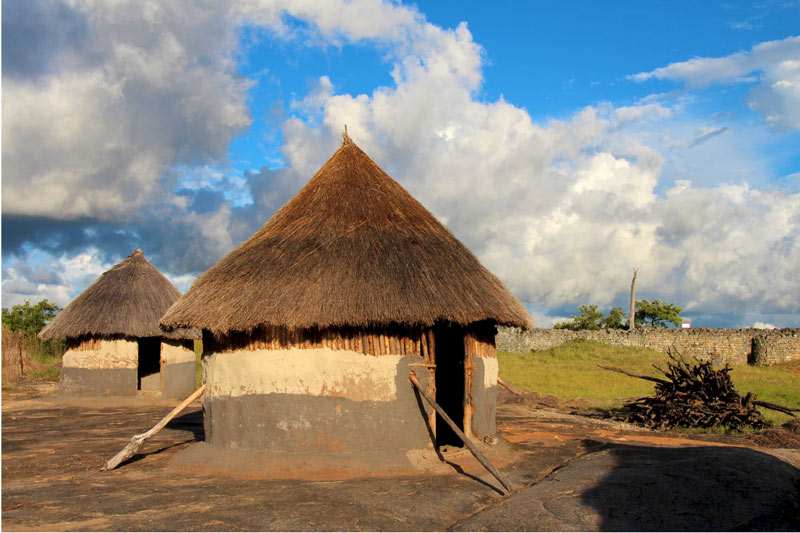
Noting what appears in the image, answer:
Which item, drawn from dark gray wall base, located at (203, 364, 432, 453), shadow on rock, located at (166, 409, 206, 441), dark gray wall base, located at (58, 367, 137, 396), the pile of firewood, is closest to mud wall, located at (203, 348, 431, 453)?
→ dark gray wall base, located at (203, 364, 432, 453)

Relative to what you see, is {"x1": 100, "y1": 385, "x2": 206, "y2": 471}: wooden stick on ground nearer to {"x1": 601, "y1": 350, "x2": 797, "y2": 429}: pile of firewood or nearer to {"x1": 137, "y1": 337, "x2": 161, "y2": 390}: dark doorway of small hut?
{"x1": 601, "y1": 350, "x2": 797, "y2": 429}: pile of firewood

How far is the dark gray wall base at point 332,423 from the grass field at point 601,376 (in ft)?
29.1

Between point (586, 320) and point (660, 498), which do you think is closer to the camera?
point (660, 498)

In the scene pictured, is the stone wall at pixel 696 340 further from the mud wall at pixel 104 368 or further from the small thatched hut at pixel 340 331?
the small thatched hut at pixel 340 331

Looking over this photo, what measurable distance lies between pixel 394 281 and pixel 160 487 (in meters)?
3.74

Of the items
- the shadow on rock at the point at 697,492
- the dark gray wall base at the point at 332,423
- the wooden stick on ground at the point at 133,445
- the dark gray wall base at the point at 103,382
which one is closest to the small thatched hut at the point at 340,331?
the dark gray wall base at the point at 332,423

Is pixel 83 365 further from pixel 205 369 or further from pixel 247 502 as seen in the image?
pixel 247 502

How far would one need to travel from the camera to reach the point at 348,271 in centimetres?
824

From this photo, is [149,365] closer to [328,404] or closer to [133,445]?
[133,445]

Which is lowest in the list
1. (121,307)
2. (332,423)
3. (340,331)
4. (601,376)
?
(601,376)

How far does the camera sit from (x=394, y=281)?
8117 mm

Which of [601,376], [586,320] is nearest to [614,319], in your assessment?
[586,320]

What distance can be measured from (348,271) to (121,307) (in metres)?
11.3

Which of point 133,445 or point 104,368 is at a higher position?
point 104,368
